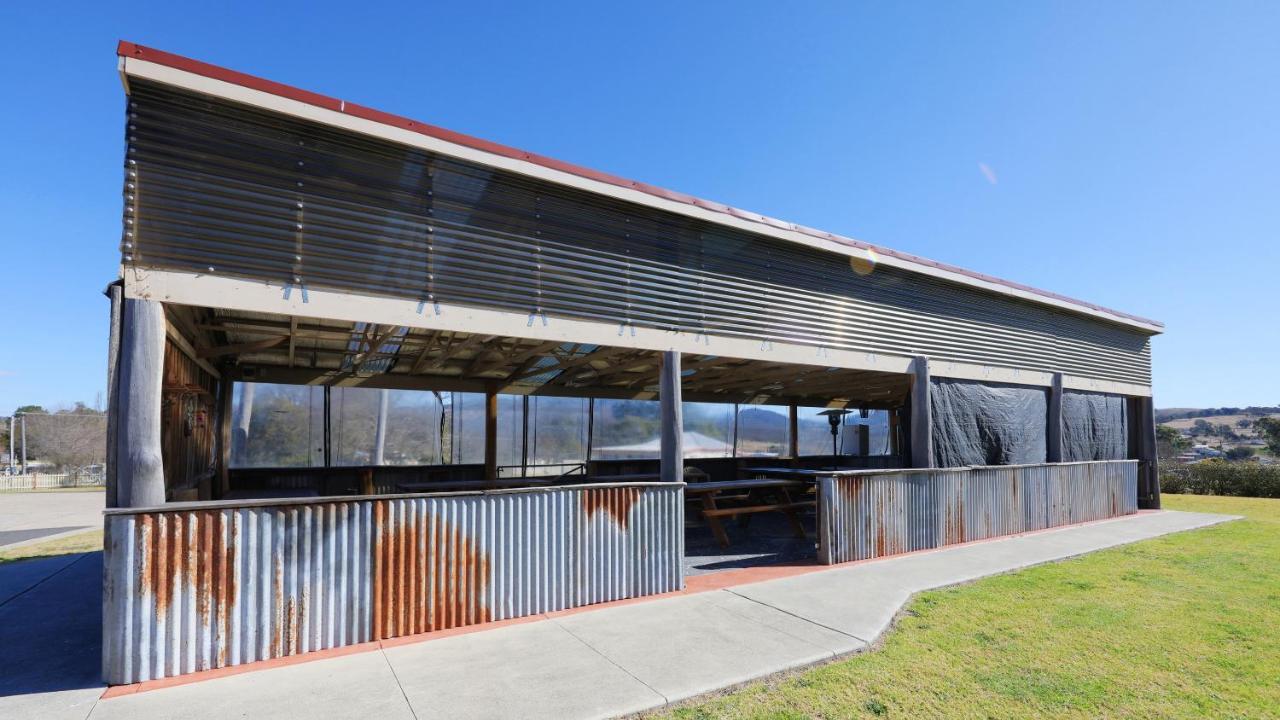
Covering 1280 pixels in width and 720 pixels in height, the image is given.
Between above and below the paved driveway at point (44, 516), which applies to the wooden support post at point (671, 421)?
above

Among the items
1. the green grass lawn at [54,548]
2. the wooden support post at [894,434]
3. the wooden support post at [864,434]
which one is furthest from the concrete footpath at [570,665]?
the wooden support post at [894,434]

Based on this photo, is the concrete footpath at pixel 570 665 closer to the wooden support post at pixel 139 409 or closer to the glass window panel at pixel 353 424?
the wooden support post at pixel 139 409

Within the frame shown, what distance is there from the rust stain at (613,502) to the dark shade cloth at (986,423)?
214 inches

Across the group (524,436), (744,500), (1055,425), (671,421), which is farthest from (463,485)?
(1055,425)

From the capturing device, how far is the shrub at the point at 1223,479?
1836cm

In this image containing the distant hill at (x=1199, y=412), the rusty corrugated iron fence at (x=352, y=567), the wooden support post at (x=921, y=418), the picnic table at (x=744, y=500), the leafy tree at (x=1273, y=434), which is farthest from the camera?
the distant hill at (x=1199, y=412)

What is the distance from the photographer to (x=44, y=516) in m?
13.4

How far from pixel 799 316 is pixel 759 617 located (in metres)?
3.93

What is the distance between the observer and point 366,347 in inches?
310

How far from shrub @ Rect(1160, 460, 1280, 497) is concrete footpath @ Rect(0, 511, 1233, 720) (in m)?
19.5

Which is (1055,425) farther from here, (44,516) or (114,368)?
(44,516)

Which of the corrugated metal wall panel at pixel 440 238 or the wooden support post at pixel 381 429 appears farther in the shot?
the wooden support post at pixel 381 429

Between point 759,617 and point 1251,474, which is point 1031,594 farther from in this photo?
point 1251,474

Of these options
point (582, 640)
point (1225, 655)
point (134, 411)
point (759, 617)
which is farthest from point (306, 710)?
point (1225, 655)
